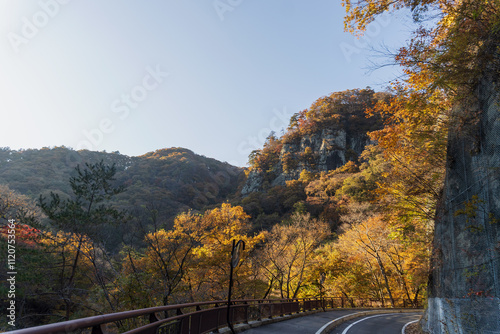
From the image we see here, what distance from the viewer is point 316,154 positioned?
75.2 metres

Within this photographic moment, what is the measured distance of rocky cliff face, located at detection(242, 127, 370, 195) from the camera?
72000mm

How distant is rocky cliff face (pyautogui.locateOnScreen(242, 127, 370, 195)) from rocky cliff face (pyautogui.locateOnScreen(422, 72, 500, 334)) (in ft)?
205

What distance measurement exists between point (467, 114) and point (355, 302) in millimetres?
31557

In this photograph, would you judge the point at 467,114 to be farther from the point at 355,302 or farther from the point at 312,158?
the point at 312,158

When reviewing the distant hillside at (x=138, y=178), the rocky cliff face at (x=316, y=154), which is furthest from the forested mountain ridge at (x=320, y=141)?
the distant hillside at (x=138, y=178)

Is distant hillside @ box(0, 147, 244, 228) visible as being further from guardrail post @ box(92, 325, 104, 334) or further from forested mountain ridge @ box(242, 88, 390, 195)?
guardrail post @ box(92, 325, 104, 334)

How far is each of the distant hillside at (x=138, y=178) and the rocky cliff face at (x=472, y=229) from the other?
38.8 meters

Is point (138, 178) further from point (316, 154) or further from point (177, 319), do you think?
point (177, 319)

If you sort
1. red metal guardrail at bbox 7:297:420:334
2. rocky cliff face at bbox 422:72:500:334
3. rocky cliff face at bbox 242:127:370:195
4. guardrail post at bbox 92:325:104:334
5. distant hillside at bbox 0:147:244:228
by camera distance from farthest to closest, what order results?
rocky cliff face at bbox 242:127:370:195, distant hillside at bbox 0:147:244:228, rocky cliff face at bbox 422:72:500:334, guardrail post at bbox 92:325:104:334, red metal guardrail at bbox 7:297:420:334

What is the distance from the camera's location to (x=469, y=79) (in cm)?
802

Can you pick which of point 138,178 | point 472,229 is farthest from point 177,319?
point 138,178

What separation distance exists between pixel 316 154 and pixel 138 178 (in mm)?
56862

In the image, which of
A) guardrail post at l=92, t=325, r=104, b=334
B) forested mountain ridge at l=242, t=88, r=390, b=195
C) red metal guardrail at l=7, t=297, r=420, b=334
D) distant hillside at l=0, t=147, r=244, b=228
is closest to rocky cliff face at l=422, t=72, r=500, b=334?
red metal guardrail at l=7, t=297, r=420, b=334

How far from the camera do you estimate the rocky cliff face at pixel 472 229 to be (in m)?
6.77
